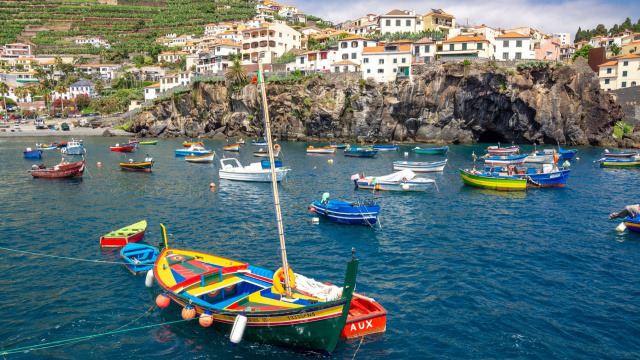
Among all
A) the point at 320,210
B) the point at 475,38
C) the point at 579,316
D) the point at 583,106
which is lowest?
the point at 579,316

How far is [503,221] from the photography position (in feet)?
101

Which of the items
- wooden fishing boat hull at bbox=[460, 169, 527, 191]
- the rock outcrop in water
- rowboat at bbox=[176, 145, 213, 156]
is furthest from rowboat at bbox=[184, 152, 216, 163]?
wooden fishing boat hull at bbox=[460, 169, 527, 191]

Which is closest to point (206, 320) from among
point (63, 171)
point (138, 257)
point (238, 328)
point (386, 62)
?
point (238, 328)

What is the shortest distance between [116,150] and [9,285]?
57.5 metres

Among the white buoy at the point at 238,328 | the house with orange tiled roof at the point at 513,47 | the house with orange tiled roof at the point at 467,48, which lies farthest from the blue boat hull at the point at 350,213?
the house with orange tiled roof at the point at 513,47

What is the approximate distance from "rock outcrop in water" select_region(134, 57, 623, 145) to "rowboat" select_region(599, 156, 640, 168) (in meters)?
22.3

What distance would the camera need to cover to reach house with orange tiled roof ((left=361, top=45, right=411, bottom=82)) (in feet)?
274

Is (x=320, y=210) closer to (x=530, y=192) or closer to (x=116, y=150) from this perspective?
(x=530, y=192)

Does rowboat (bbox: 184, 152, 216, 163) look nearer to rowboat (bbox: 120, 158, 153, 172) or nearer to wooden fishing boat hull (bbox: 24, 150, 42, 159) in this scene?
rowboat (bbox: 120, 158, 153, 172)

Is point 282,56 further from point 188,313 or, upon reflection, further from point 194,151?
point 188,313

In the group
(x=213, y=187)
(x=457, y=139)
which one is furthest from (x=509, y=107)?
(x=213, y=187)

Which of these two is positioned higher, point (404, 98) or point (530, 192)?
point (404, 98)

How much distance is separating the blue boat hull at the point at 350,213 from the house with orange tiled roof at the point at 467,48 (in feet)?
214

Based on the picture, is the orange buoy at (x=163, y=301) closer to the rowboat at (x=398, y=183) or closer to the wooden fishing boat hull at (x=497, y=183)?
the rowboat at (x=398, y=183)
